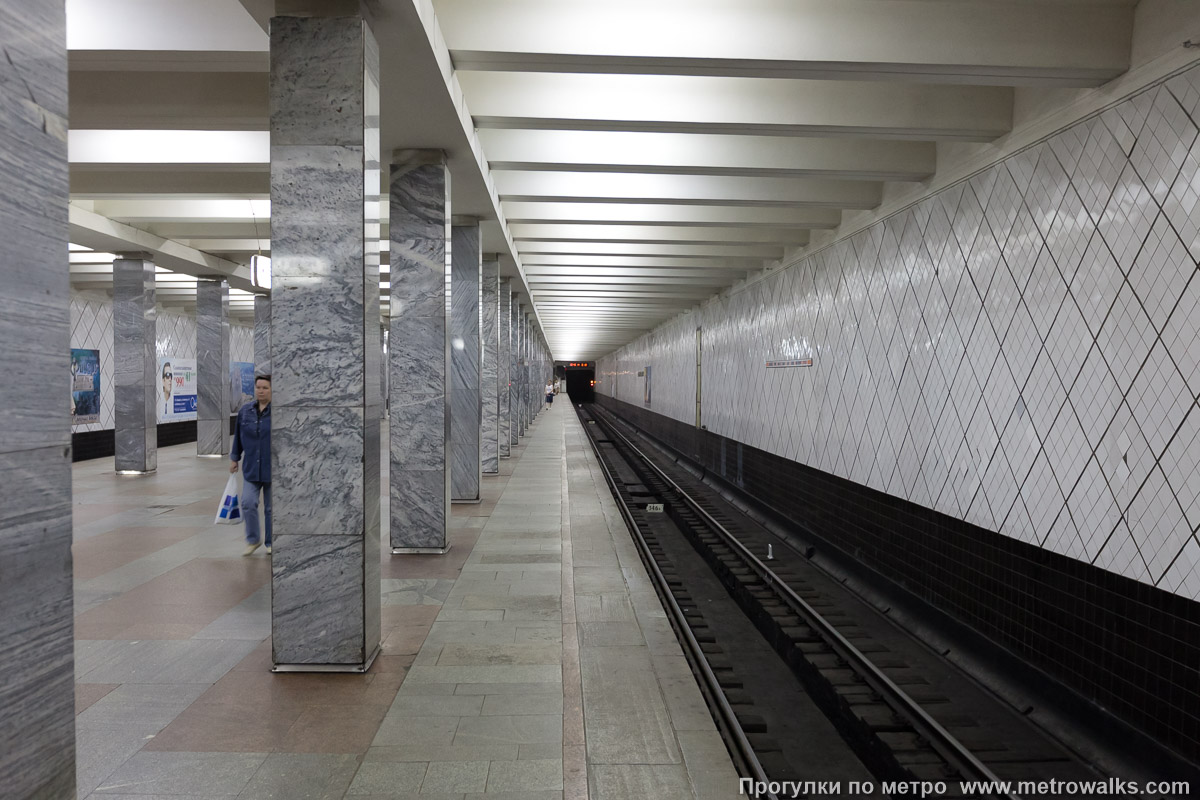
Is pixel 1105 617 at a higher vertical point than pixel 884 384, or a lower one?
lower

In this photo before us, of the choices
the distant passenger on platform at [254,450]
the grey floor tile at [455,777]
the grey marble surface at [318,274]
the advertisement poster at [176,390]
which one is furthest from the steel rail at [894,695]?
the advertisement poster at [176,390]

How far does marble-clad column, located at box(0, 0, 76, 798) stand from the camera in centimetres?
176

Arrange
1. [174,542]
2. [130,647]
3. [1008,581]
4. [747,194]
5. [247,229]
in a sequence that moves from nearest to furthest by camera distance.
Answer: [130,647]
[1008,581]
[174,542]
[747,194]
[247,229]

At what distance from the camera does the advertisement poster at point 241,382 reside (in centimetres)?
2064

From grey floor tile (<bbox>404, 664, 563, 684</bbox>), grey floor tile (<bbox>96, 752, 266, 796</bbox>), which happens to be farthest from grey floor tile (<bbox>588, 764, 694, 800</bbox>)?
grey floor tile (<bbox>96, 752, 266, 796</bbox>)

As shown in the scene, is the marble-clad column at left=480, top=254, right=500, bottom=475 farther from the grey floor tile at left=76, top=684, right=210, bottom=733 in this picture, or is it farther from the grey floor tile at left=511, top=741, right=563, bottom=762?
the grey floor tile at left=511, top=741, right=563, bottom=762

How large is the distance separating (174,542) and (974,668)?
303 inches

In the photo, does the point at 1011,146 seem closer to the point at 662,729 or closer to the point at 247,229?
the point at 662,729

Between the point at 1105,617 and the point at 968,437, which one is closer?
the point at 1105,617

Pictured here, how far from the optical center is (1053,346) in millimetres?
5504

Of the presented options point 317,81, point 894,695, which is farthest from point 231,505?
point 894,695

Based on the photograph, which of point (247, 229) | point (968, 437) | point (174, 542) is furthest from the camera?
Result: point (247, 229)

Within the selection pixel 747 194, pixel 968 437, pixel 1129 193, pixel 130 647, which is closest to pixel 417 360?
pixel 130 647

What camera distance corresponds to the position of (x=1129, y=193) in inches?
186
